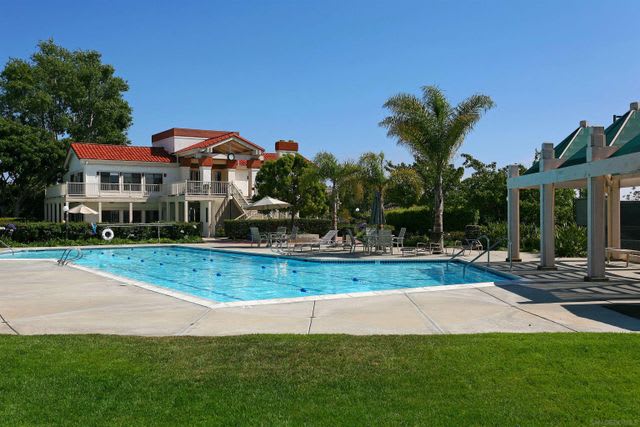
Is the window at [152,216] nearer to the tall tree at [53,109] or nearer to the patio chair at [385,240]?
the tall tree at [53,109]

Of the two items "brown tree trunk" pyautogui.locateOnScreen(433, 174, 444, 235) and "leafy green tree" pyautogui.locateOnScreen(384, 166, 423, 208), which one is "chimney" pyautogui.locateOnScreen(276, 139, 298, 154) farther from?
"brown tree trunk" pyautogui.locateOnScreen(433, 174, 444, 235)

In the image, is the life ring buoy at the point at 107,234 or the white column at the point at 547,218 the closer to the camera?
the white column at the point at 547,218

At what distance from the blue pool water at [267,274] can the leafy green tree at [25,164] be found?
57.0 feet

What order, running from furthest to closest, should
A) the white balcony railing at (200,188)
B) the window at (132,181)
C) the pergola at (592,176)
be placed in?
1. the window at (132,181)
2. the white balcony railing at (200,188)
3. the pergola at (592,176)

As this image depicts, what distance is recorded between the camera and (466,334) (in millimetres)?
7273

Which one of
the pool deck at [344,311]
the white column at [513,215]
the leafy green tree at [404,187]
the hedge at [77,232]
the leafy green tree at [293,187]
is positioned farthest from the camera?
the leafy green tree at [293,187]

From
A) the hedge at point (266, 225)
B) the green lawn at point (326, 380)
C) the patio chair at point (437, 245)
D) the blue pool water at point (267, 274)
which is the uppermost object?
the hedge at point (266, 225)

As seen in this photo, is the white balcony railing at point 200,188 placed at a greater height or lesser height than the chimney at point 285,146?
lesser

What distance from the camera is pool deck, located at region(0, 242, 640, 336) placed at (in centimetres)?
799

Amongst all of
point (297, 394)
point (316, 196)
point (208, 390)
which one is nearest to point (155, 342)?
point (208, 390)

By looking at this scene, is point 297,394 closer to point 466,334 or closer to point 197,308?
point 466,334

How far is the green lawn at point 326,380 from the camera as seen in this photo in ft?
15.0

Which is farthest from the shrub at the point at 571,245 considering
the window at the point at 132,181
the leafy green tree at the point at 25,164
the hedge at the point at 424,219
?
the leafy green tree at the point at 25,164

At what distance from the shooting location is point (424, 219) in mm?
31578
